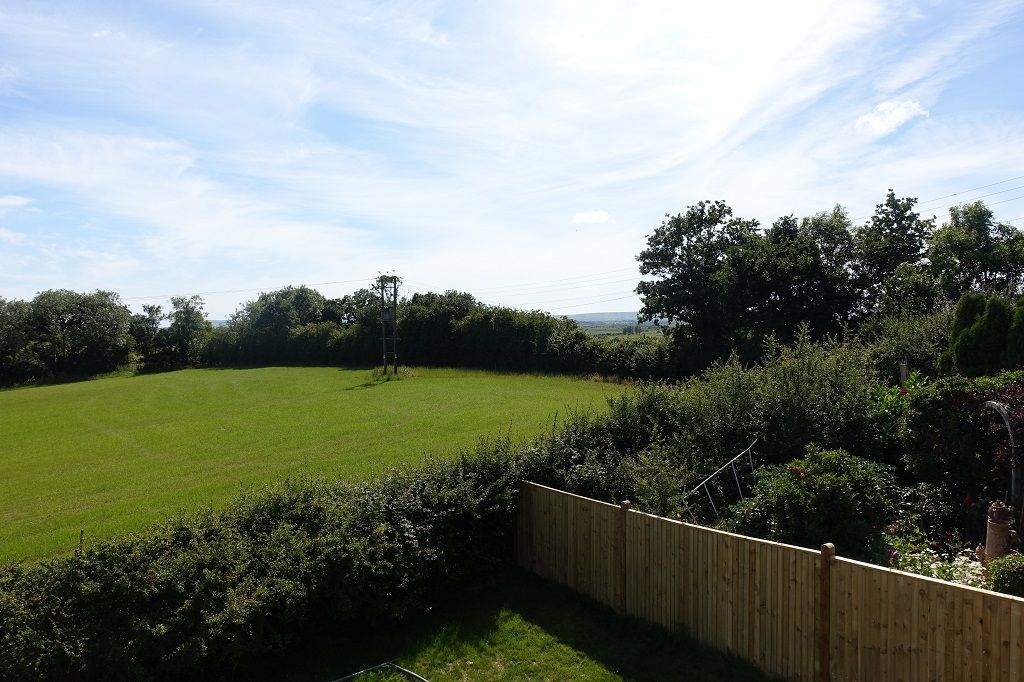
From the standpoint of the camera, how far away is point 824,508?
7898mm

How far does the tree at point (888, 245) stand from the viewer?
3462cm

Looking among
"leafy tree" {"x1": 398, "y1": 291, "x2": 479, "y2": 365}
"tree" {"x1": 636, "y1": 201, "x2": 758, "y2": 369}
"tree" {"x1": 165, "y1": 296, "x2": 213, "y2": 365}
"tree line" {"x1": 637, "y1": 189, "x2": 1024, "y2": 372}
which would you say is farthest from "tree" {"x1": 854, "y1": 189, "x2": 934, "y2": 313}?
"tree" {"x1": 165, "y1": 296, "x2": 213, "y2": 365}

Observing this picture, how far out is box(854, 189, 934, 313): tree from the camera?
3462 centimetres

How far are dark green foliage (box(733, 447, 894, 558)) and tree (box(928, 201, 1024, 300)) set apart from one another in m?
26.1

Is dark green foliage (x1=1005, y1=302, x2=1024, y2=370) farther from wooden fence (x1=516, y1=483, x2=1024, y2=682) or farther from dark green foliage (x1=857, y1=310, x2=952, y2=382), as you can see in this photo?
wooden fence (x1=516, y1=483, x2=1024, y2=682)

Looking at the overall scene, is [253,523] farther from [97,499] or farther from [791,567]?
[97,499]

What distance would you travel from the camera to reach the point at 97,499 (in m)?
14.4

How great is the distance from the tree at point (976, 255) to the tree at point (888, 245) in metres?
3.27

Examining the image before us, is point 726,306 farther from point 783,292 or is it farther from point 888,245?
point 888,245

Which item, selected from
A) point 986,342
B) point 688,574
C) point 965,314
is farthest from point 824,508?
point 965,314

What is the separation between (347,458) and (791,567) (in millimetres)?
13519

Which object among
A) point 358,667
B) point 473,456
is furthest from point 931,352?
point 358,667

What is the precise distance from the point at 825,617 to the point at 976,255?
30.9m

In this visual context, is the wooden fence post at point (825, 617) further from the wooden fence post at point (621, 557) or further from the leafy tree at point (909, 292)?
the leafy tree at point (909, 292)
